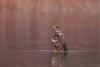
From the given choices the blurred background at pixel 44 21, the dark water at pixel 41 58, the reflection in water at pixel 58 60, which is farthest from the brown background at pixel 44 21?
the reflection in water at pixel 58 60

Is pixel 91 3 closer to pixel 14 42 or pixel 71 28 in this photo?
pixel 71 28

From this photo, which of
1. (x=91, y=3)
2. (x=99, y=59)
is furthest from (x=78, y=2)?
(x=99, y=59)

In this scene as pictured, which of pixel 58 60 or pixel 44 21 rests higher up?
pixel 44 21

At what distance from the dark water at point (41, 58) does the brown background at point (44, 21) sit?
1.36 ft

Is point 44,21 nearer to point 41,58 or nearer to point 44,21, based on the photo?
point 44,21

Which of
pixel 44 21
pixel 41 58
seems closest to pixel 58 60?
pixel 41 58

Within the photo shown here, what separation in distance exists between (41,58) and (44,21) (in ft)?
5.46

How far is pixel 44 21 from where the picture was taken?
388 inches

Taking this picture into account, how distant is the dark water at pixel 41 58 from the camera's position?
7.37 metres

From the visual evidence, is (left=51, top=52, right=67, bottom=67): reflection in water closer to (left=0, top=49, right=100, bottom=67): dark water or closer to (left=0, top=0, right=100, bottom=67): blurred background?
(left=0, top=49, right=100, bottom=67): dark water

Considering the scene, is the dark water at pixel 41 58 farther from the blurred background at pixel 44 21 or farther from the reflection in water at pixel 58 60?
the blurred background at pixel 44 21

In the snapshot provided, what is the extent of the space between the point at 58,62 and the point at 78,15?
4224 millimetres

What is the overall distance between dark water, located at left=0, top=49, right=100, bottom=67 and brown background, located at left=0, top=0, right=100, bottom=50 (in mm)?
415

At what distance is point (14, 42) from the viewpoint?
31.5 ft
